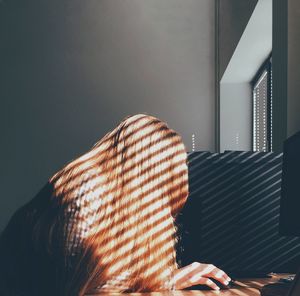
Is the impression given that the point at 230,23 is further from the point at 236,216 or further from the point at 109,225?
the point at 109,225

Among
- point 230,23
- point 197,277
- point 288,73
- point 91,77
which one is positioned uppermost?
point 230,23

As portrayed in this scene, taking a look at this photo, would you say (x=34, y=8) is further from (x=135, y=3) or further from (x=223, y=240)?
(x=223, y=240)

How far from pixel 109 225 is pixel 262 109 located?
3013 millimetres

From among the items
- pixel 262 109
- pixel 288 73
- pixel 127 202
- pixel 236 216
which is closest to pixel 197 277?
pixel 127 202

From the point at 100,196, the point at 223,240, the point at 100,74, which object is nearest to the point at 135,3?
the point at 100,74

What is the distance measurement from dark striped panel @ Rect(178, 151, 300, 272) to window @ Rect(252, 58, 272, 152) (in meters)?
2.00

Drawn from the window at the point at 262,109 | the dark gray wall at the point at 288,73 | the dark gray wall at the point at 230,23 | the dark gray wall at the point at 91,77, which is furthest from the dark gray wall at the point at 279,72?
the dark gray wall at the point at 91,77

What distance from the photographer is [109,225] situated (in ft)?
4.35

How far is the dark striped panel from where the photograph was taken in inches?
70.5

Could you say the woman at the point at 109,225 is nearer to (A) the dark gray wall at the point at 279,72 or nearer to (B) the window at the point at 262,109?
(A) the dark gray wall at the point at 279,72

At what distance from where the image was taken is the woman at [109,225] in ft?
4.13

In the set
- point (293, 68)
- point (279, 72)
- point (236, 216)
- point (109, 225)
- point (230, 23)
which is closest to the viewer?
point (109, 225)

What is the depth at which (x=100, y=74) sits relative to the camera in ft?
15.0

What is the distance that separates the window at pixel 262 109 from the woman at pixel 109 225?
2.42 meters
